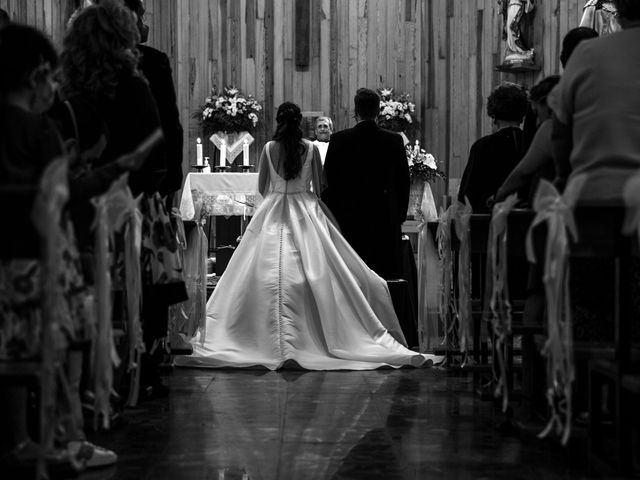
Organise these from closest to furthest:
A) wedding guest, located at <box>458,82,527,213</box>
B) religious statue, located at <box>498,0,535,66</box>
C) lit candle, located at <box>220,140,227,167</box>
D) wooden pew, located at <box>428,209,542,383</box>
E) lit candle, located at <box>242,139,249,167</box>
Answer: wooden pew, located at <box>428,209,542,383</box>
wedding guest, located at <box>458,82,527,213</box>
lit candle, located at <box>242,139,249,167</box>
lit candle, located at <box>220,140,227,167</box>
religious statue, located at <box>498,0,535,66</box>

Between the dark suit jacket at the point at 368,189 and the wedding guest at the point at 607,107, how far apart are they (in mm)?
3808

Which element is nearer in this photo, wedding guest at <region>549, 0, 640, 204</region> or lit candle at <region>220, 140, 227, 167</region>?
wedding guest at <region>549, 0, 640, 204</region>

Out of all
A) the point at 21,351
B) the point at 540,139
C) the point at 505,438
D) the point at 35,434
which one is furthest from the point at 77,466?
the point at 540,139

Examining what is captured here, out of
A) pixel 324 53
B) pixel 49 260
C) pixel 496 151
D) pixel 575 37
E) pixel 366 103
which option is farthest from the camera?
pixel 324 53

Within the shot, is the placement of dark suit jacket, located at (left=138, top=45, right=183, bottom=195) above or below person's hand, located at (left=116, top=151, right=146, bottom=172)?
above

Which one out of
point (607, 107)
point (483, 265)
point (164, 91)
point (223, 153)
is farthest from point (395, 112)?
point (607, 107)

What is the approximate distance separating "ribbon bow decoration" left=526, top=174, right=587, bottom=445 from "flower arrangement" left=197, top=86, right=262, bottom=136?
8.18 meters

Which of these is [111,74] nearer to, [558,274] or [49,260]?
[49,260]

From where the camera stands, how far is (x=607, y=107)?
3104mm

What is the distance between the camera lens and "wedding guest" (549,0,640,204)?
3.06 meters

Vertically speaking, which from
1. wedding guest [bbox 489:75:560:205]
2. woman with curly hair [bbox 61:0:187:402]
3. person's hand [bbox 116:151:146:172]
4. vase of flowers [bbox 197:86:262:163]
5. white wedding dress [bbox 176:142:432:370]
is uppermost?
vase of flowers [bbox 197:86:262:163]

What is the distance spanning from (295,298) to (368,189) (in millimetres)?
1265

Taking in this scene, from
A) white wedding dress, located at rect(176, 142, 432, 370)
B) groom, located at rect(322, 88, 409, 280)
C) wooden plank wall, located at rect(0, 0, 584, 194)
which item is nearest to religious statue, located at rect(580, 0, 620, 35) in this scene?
wooden plank wall, located at rect(0, 0, 584, 194)

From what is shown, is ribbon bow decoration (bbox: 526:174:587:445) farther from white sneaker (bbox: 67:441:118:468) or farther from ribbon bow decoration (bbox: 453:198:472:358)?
ribbon bow decoration (bbox: 453:198:472:358)
